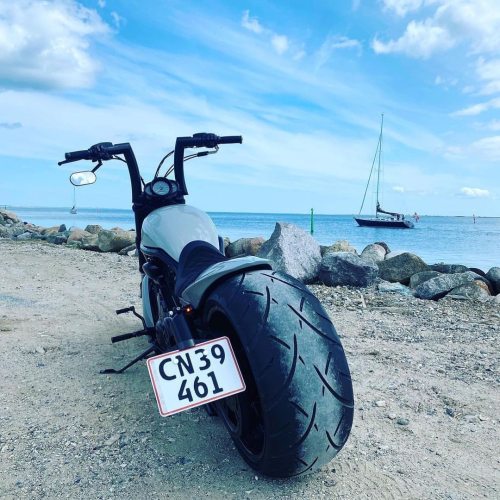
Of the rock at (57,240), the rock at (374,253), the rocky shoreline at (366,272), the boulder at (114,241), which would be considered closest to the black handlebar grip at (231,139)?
the rocky shoreline at (366,272)

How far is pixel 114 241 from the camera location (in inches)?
494

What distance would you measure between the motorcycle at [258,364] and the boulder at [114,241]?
10066 mm

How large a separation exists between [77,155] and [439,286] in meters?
5.51

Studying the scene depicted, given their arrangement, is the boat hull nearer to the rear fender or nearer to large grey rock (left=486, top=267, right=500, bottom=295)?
large grey rock (left=486, top=267, right=500, bottom=295)

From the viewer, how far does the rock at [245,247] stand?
1099 cm

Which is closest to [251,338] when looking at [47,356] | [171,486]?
[171,486]

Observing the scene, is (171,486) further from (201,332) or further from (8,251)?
(8,251)

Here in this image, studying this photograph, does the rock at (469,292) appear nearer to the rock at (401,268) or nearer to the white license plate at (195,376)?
the rock at (401,268)

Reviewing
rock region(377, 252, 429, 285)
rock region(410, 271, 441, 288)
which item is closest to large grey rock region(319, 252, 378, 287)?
rock region(410, 271, 441, 288)

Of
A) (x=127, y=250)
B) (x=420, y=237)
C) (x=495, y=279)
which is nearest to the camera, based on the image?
(x=495, y=279)

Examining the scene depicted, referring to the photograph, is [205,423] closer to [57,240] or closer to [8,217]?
[57,240]

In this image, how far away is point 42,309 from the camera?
5.70m

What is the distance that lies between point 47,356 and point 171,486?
219 cm

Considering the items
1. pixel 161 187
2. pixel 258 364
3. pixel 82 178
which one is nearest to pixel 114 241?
pixel 82 178
